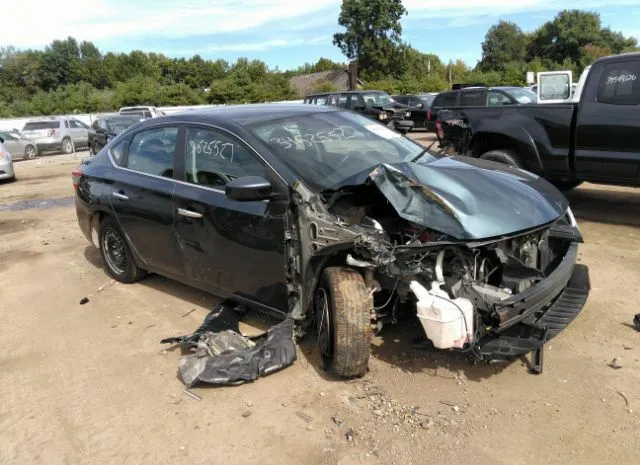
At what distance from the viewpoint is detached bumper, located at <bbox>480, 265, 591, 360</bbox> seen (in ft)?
10.4

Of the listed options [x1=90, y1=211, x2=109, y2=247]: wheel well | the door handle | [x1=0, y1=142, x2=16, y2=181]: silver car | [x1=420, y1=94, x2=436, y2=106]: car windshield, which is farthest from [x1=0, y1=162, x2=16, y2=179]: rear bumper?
[x1=420, y1=94, x2=436, y2=106]: car windshield

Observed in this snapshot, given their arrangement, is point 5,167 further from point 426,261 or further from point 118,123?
point 426,261

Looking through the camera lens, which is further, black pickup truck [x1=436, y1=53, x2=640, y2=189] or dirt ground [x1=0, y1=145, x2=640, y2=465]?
black pickup truck [x1=436, y1=53, x2=640, y2=189]

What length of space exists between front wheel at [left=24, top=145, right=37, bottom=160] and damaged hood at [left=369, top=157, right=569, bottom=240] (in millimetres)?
21599

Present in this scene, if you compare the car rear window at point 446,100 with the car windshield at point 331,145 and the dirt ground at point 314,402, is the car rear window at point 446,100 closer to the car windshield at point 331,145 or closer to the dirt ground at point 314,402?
the dirt ground at point 314,402

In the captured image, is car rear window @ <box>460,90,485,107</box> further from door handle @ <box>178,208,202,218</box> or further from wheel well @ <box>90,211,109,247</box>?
door handle @ <box>178,208,202,218</box>

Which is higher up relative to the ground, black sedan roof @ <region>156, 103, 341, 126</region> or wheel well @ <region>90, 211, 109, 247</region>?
black sedan roof @ <region>156, 103, 341, 126</region>

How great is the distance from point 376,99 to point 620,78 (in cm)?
1357

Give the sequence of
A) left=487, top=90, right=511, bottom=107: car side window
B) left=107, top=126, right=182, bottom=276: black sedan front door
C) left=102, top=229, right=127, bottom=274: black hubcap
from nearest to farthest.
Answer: left=107, top=126, right=182, bottom=276: black sedan front door
left=102, top=229, right=127, bottom=274: black hubcap
left=487, top=90, right=511, bottom=107: car side window

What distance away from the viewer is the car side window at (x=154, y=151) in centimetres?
452

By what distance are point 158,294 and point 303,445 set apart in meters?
2.81

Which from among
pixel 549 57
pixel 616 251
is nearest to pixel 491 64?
pixel 549 57

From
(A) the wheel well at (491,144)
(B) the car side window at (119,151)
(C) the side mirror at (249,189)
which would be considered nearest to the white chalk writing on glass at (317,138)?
(C) the side mirror at (249,189)

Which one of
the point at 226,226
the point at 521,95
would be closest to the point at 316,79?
the point at 521,95
